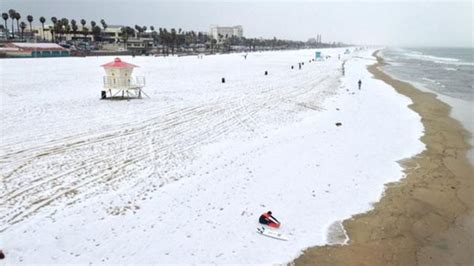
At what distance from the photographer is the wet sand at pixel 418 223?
744cm

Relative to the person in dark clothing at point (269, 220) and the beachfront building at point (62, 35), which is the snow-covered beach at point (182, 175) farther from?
the beachfront building at point (62, 35)

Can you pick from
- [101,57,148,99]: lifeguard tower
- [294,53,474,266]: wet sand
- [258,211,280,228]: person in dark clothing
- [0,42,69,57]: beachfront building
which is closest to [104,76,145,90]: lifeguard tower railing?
[101,57,148,99]: lifeguard tower

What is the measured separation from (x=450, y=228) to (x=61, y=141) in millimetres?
12259

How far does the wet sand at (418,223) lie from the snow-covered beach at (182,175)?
0.45 metres

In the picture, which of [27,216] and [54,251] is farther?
[27,216]

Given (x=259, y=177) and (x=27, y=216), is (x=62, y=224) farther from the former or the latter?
(x=259, y=177)

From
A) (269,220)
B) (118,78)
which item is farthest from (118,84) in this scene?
(269,220)

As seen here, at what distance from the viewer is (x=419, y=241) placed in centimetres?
816

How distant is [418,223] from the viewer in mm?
8945

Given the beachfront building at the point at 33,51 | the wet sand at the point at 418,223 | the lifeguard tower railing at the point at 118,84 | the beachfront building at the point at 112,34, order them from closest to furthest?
the wet sand at the point at 418,223 < the lifeguard tower railing at the point at 118,84 < the beachfront building at the point at 33,51 < the beachfront building at the point at 112,34

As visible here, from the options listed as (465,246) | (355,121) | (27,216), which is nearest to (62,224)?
(27,216)

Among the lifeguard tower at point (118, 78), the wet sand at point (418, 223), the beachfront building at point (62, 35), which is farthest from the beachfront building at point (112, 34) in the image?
the wet sand at point (418, 223)

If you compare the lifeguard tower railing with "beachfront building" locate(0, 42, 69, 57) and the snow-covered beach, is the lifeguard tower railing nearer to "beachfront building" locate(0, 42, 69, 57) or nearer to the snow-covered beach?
the snow-covered beach

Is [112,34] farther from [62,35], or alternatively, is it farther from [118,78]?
[118,78]
